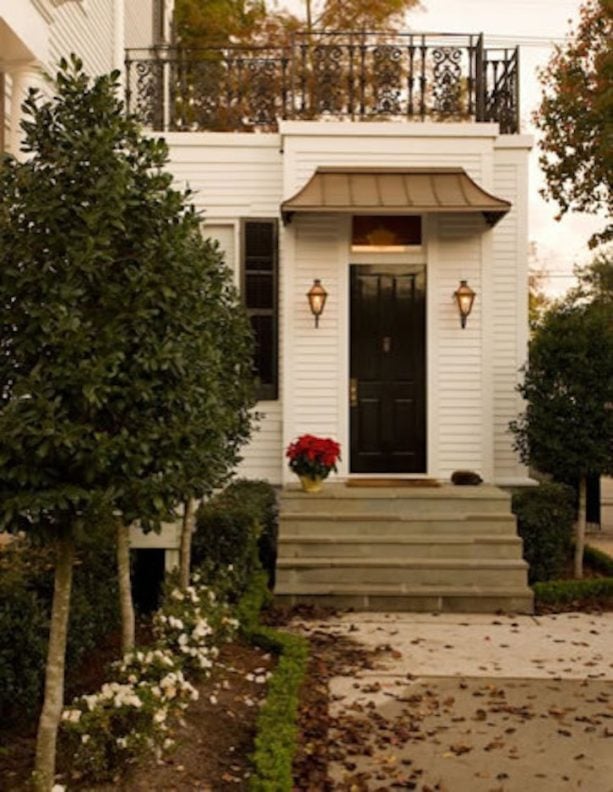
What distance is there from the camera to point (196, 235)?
7156mm

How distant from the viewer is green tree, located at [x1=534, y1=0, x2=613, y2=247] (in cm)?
1731

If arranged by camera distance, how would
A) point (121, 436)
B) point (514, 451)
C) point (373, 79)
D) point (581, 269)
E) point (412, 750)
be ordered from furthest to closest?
point (581, 269), point (373, 79), point (514, 451), point (412, 750), point (121, 436)

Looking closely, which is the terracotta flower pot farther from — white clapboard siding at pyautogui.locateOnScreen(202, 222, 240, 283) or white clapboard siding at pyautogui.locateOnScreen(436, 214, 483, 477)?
white clapboard siding at pyautogui.locateOnScreen(202, 222, 240, 283)

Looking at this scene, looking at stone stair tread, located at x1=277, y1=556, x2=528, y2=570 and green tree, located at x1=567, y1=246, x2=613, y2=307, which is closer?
stone stair tread, located at x1=277, y1=556, x2=528, y2=570

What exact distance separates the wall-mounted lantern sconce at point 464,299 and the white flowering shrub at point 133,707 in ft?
21.1

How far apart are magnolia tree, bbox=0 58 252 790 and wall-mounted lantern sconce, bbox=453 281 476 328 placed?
746 centimetres

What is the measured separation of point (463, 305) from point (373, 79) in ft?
10.0

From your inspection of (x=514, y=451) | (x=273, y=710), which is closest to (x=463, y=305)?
(x=514, y=451)

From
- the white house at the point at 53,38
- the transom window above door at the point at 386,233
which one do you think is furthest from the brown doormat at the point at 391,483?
the white house at the point at 53,38

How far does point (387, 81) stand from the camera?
1298 cm

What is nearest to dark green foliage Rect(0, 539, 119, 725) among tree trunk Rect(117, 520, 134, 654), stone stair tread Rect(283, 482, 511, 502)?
tree trunk Rect(117, 520, 134, 654)

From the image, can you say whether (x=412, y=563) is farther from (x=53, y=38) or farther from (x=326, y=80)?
(x=326, y=80)

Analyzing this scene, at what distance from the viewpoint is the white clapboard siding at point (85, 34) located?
1047 centimetres

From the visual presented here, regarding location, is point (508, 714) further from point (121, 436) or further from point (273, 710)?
point (121, 436)
